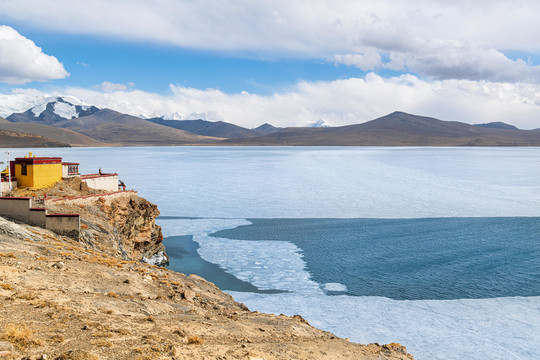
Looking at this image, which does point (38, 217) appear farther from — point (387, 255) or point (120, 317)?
point (387, 255)

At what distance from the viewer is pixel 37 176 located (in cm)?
2155

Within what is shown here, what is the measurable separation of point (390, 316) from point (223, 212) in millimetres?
21516

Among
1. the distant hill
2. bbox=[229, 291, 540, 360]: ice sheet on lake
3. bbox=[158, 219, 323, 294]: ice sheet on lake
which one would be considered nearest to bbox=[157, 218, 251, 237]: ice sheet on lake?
bbox=[158, 219, 323, 294]: ice sheet on lake

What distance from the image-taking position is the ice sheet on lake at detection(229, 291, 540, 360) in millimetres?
13109

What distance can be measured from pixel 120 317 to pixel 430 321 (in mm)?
10956

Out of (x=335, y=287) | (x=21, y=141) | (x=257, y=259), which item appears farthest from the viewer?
(x=21, y=141)

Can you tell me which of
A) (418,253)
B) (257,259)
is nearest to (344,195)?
(418,253)

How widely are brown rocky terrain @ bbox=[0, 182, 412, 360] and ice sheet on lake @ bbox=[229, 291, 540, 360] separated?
9.39 feet

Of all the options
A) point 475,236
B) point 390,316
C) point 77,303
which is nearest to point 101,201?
point 77,303

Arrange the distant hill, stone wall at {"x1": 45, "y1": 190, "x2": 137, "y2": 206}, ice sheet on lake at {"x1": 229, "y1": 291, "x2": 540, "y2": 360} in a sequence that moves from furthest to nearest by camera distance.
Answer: the distant hill
stone wall at {"x1": 45, "y1": 190, "x2": 137, "y2": 206}
ice sheet on lake at {"x1": 229, "y1": 291, "x2": 540, "y2": 360}

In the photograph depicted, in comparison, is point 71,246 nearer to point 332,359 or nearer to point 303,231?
point 332,359

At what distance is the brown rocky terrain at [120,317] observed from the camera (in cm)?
773

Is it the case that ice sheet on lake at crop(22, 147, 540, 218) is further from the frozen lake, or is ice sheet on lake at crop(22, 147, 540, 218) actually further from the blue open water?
the blue open water

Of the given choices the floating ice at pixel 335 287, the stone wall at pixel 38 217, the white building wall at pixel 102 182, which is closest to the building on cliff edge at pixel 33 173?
the white building wall at pixel 102 182
